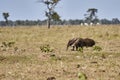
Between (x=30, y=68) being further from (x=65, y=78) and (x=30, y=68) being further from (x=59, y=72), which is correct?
(x=65, y=78)

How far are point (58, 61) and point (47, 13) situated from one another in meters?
58.2

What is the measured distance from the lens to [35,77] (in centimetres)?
1411

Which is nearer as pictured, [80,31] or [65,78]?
[65,78]

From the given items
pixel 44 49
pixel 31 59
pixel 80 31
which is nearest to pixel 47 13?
pixel 80 31

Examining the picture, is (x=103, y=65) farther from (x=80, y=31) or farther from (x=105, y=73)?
(x=80, y=31)

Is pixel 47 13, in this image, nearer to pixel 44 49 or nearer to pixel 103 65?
pixel 44 49

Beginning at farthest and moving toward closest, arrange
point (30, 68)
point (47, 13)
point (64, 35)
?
point (47, 13) → point (64, 35) → point (30, 68)

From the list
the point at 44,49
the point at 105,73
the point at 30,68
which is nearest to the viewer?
the point at 105,73

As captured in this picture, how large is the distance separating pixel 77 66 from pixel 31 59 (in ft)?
11.9

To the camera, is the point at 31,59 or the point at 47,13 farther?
the point at 47,13

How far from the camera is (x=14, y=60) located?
19.6 m

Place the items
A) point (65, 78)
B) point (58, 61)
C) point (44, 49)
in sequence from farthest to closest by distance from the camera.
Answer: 1. point (44, 49)
2. point (58, 61)
3. point (65, 78)

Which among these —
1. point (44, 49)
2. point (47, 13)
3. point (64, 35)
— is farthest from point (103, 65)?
point (47, 13)

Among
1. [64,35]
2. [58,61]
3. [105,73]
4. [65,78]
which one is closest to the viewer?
[65,78]
